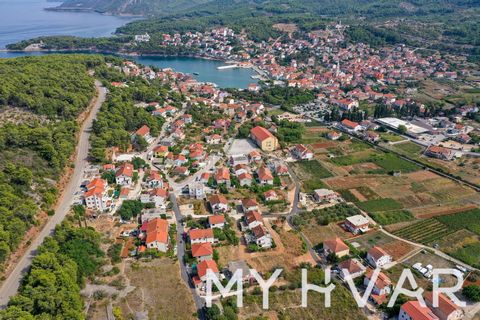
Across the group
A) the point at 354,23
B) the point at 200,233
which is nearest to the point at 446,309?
the point at 200,233

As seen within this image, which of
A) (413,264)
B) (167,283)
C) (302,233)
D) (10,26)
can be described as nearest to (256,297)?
(167,283)

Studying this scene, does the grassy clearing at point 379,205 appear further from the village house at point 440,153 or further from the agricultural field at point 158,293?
the agricultural field at point 158,293

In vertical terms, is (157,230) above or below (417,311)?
above

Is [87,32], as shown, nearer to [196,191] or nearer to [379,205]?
[196,191]

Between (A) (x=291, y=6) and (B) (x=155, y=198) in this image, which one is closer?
(B) (x=155, y=198)

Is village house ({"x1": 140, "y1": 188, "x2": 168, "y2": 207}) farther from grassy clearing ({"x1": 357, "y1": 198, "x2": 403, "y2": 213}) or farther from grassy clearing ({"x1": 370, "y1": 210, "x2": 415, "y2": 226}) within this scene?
grassy clearing ({"x1": 370, "y1": 210, "x2": 415, "y2": 226})

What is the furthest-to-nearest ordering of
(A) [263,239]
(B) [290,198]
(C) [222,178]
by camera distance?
(C) [222,178], (B) [290,198], (A) [263,239]

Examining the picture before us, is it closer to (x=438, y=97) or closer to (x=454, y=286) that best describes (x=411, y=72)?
(x=438, y=97)
